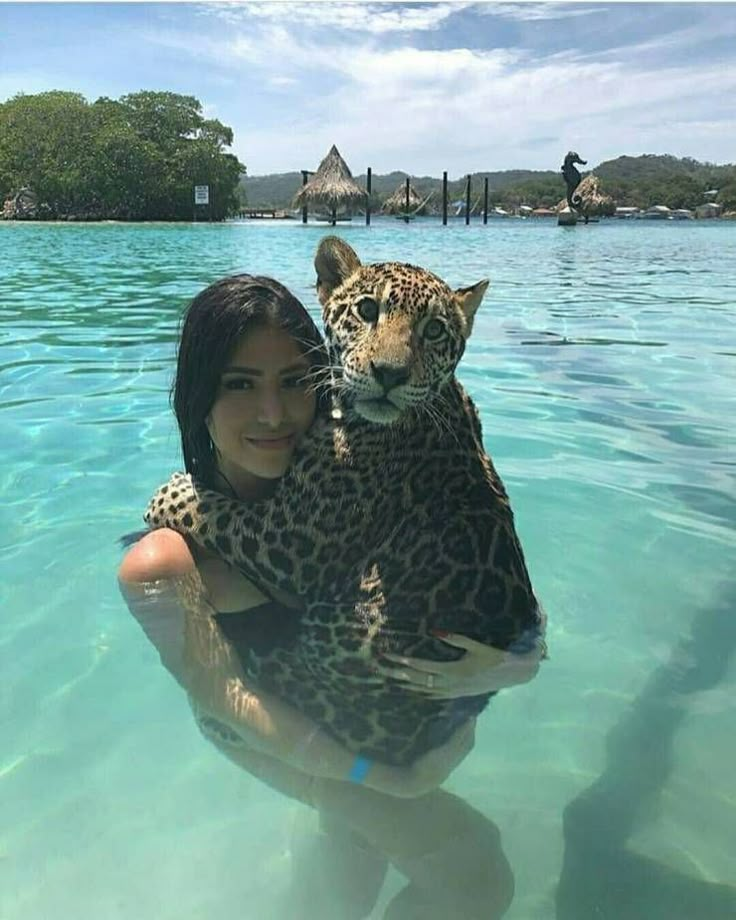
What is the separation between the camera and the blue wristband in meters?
Result: 2.66

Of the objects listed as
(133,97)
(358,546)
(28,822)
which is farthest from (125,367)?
(133,97)

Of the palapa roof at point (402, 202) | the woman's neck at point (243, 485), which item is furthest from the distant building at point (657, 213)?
the woman's neck at point (243, 485)

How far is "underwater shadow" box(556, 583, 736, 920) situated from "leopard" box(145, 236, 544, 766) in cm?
94

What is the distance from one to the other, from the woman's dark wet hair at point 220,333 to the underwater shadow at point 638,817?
2.05 m

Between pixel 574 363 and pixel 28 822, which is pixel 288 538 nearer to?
pixel 28 822

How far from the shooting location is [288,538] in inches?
114

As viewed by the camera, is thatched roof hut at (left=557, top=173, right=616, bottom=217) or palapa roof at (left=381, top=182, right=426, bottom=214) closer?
thatched roof hut at (left=557, top=173, right=616, bottom=217)

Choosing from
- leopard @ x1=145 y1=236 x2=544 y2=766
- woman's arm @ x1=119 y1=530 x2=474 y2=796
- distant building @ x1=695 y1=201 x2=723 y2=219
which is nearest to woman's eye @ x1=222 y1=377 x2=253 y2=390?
leopard @ x1=145 y1=236 x2=544 y2=766

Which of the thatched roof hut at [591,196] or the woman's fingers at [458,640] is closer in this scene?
the woman's fingers at [458,640]

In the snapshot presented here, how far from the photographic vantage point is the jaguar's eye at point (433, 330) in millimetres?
3117

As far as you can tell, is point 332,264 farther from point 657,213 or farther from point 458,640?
point 657,213

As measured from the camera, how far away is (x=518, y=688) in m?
4.39

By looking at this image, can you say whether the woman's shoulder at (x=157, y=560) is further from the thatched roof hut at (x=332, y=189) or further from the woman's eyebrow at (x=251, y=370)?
the thatched roof hut at (x=332, y=189)

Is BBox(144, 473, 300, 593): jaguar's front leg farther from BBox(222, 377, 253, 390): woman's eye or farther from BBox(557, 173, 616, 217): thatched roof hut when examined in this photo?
BBox(557, 173, 616, 217): thatched roof hut
